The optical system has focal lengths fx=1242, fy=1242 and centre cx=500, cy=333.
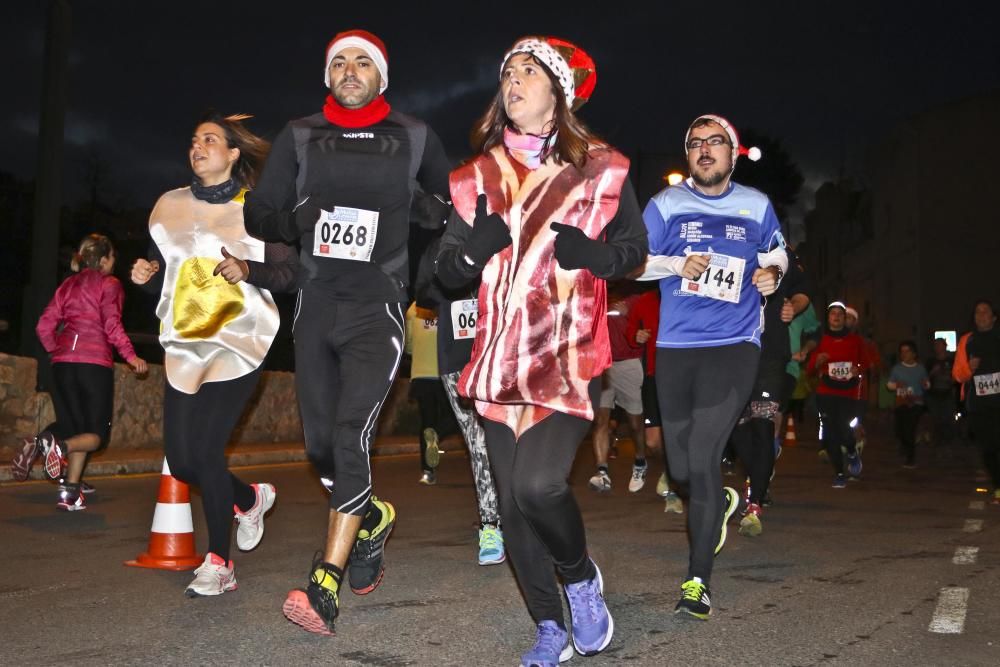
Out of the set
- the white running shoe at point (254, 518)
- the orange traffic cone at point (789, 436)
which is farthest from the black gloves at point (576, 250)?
the orange traffic cone at point (789, 436)

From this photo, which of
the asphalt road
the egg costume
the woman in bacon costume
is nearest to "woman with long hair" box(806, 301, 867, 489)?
the asphalt road

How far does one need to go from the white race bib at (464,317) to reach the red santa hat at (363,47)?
84.1 inches

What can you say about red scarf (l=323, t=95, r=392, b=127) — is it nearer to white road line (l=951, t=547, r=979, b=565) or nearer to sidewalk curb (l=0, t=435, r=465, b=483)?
white road line (l=951, t=547, r=979, b=565)

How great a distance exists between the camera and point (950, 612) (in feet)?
17.3

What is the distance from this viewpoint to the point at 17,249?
85.8 ft

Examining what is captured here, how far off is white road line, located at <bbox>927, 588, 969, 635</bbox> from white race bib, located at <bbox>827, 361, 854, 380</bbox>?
7.68 meters

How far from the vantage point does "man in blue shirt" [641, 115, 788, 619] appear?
5.42 m

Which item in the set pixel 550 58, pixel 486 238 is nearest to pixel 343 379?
pixel 486 238

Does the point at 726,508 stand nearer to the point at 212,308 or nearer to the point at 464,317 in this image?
the point at 464,317

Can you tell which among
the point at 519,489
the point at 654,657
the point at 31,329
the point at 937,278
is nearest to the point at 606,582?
the point at 654,657


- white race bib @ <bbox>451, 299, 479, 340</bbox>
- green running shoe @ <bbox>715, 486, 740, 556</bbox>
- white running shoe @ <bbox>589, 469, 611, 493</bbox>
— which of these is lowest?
white running shoe @ <bbox>589, 469, 611, 493</bbox>

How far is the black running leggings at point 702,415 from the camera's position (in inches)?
211

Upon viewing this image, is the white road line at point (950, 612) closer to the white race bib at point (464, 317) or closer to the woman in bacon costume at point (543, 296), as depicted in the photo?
the woman in bacon costume at point (543, 296)

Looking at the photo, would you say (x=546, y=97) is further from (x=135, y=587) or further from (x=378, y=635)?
(x=135, y=587)
